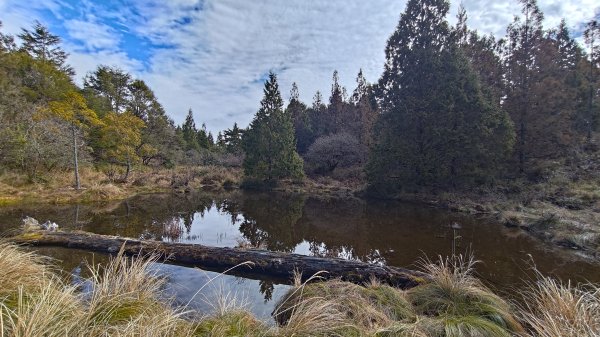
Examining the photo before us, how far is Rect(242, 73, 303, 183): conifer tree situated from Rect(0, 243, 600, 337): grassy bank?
23093 mm

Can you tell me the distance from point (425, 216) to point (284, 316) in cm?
1063

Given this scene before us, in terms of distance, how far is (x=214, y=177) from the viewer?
28.1m

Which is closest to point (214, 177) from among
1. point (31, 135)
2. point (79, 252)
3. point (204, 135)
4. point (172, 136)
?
point (172, 136)

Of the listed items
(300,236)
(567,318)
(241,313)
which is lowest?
(300,236)

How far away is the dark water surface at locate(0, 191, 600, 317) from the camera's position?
17.4ft

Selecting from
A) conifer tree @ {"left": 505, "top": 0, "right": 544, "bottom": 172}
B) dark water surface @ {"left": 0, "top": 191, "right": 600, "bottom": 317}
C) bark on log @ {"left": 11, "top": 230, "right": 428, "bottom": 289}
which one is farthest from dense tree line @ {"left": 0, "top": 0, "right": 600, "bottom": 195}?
bark on log @ {"left": 11, "top": 230, "right": 428, "bottom": 289}

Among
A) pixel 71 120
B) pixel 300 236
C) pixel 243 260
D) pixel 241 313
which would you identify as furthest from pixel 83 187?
pixel 241 313

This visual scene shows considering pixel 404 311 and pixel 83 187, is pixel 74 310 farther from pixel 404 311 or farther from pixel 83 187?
pixel 83 187

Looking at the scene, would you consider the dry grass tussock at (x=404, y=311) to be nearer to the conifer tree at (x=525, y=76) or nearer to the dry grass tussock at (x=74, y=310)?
the dry grass tussock at (x=74, y=310)

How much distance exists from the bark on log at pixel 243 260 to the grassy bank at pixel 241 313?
1.29m

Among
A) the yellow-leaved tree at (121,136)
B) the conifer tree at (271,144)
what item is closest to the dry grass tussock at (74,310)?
the yellow-leaved tree at (121,136)

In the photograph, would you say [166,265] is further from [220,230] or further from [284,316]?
[220,230]

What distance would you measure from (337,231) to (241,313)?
783 cm

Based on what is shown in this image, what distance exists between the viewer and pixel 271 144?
2745cm
